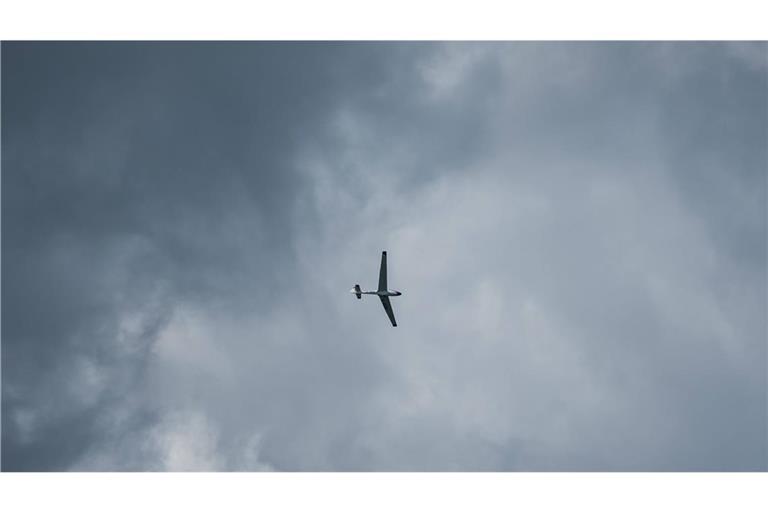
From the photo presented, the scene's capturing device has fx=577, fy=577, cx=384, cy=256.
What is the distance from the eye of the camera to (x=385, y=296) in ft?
400
